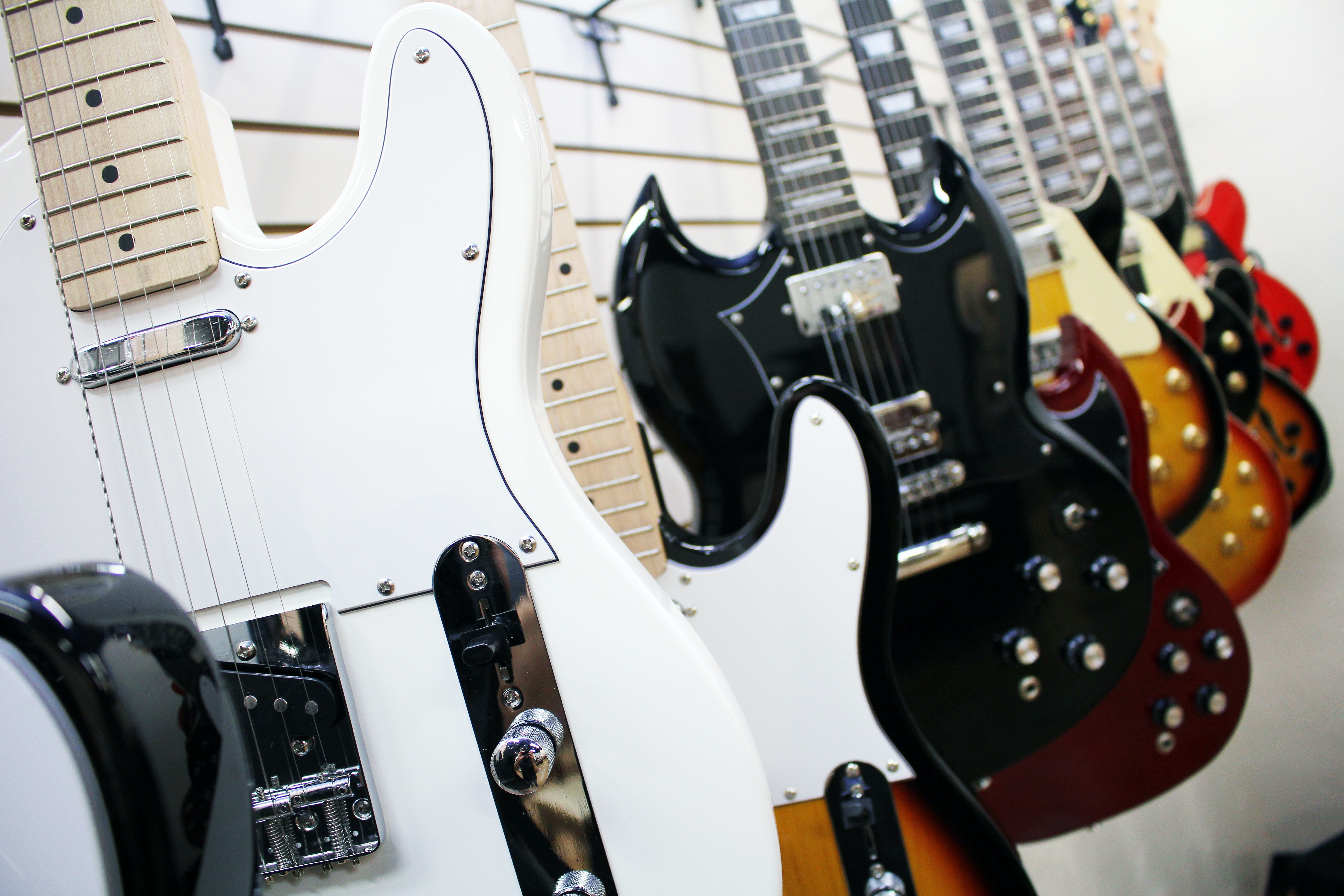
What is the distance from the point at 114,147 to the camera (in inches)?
25.7

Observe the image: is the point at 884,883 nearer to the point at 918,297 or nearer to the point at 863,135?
the point at 918,297

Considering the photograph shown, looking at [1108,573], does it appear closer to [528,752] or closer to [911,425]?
[911,425]

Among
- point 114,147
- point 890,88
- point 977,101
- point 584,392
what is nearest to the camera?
point 114,147

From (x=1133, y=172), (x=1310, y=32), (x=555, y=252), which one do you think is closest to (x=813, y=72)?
(x=555, y=252)

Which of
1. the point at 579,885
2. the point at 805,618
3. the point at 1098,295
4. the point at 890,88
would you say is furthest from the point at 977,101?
the point at 579,885

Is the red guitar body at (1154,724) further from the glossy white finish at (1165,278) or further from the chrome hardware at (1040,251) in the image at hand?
the glossy white finish at (1165,278)

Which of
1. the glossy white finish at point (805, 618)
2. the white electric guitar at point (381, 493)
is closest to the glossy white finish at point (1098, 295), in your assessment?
the glossy white finish at point (805, 618)

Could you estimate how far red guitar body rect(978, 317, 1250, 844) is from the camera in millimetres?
1009

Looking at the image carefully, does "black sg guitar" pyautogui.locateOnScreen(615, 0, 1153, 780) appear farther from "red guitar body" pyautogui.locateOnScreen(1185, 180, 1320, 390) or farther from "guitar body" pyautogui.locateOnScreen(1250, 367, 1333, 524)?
"red guitar body" pyautogui.locateOnScreen(1185, 180, 1320, 390)

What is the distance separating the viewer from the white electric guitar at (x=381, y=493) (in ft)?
1.80

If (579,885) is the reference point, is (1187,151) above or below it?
above

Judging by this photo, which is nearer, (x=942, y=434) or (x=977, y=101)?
(x=942, y=434)

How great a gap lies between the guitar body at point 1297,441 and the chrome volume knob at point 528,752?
1736mm

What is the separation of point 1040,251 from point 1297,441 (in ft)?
2.63
